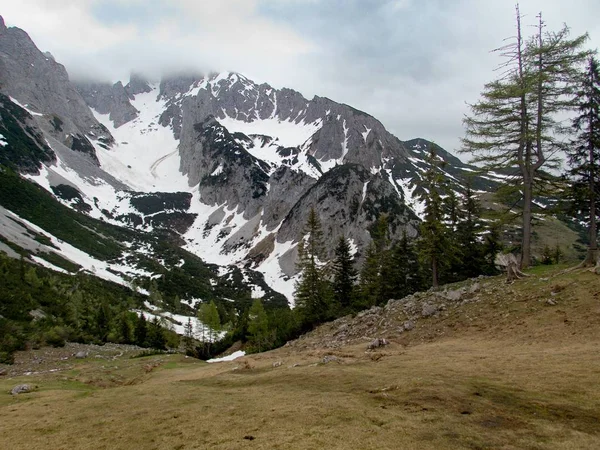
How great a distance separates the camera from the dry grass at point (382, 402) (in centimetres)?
813

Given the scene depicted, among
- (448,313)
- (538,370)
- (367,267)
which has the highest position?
(367,267)

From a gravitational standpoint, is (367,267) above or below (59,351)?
above

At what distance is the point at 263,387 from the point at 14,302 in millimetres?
43373

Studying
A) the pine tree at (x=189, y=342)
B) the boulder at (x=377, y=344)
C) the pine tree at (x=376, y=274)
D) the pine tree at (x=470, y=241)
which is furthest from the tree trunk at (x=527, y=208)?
the pine tree at (x=189, y=342)

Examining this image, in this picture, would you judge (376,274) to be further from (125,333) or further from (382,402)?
(382,402)

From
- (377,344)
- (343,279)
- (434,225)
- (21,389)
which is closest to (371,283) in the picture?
(343,279)

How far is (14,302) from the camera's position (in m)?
44.1

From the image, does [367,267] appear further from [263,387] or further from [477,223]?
[263,387]

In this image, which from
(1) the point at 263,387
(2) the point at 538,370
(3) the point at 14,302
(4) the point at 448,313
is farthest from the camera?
(3) the point at 14,302

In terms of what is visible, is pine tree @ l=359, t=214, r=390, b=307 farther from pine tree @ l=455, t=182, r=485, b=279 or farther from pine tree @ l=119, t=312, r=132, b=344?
pine tree @ l=119, t=312, r=132, b=344

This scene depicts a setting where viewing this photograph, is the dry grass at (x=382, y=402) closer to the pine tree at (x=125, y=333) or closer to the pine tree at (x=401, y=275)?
the pine tree at (x=401, y=275)

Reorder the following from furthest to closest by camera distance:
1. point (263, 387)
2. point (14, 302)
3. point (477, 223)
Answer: point (477, 223) → point (14, 302) → point (263, 387)

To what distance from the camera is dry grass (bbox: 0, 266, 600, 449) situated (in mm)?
8133

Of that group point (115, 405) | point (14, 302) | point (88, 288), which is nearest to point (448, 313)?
point (115, 405)
